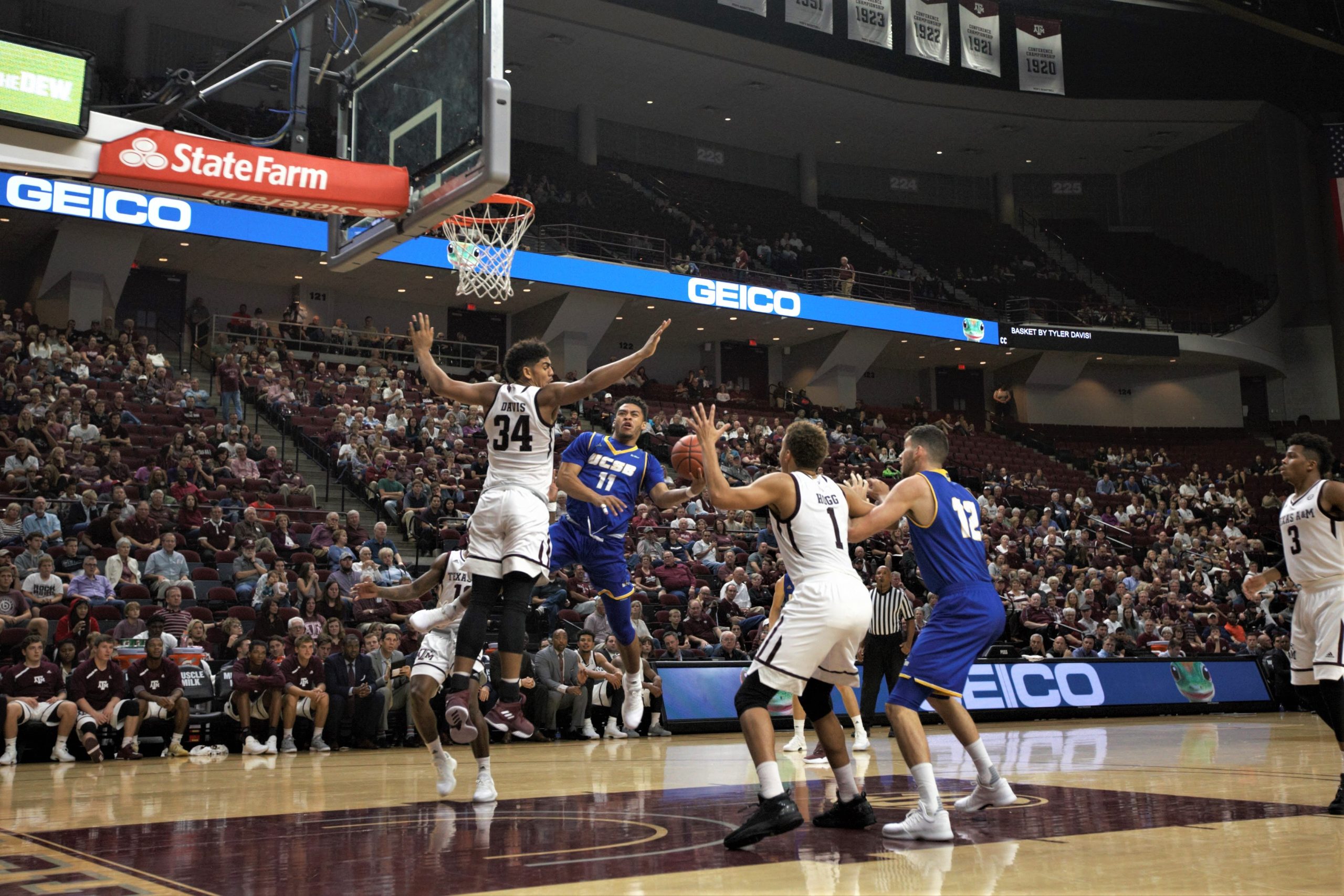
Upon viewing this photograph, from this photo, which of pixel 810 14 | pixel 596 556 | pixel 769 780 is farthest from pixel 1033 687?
pixel 810 14

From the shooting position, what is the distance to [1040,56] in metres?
32.3

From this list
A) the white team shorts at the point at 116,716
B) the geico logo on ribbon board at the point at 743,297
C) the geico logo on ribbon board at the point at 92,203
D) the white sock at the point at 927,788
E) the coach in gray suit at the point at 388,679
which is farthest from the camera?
the geico logo on ribbon board at the point at 743,297

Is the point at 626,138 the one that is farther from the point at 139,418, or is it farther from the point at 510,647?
the point at 510,647

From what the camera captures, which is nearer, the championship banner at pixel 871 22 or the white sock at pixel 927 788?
the white sock at pixel 927 788

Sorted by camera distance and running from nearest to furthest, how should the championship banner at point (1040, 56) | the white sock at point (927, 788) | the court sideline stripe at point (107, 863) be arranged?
the court sideline stripe at point (107, 863) < the white sock at point (927, 788) < the championship banner at point (1040, 56)

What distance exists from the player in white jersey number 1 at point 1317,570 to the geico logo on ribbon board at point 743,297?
21898 millimetres

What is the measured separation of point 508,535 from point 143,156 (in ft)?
10.7

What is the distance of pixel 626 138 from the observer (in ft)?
116

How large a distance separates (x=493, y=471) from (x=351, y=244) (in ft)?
8.51

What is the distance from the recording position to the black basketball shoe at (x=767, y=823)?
16.1 feet

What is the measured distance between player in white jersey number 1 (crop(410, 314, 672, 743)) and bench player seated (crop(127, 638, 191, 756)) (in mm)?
5860

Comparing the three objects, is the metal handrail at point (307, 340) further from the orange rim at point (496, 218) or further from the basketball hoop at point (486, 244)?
the orange rim at point (496, 218)

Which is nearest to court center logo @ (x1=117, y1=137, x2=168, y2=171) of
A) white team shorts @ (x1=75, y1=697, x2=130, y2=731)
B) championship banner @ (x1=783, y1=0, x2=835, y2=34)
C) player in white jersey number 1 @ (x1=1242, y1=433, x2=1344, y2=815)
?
white team shorts @ (x1=75, y1=697, x2=130, y2=731)

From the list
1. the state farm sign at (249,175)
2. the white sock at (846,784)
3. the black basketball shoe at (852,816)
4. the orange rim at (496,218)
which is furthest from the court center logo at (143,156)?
the black basketball shoe at (852,816)
